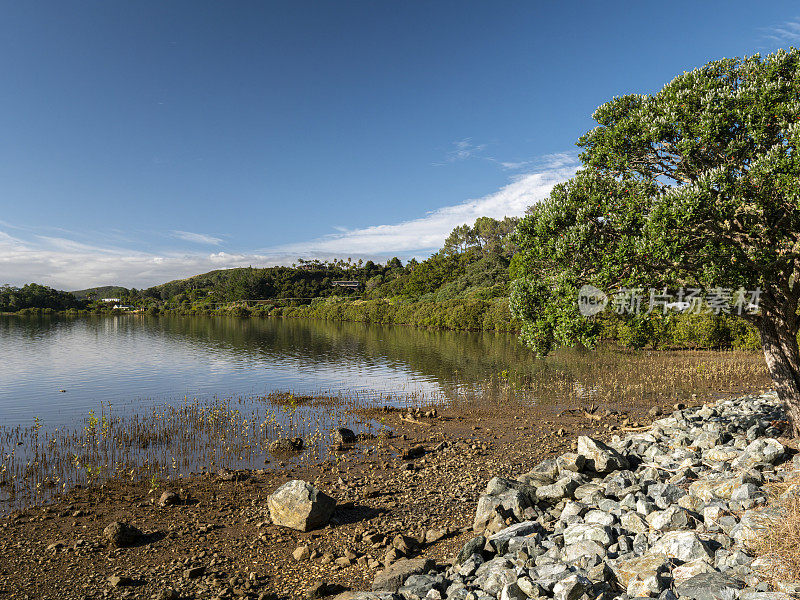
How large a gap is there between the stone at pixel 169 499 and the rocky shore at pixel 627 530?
7084 millimetres

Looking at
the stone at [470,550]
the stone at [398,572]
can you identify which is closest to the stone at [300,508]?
the stone at [398,572]

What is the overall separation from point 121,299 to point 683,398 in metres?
218

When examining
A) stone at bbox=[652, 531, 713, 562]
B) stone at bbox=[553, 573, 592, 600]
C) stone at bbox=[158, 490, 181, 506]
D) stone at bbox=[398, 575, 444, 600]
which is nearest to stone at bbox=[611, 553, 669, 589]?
stone at bbox=[652, 531, 713, 562]

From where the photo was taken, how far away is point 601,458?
13.0m

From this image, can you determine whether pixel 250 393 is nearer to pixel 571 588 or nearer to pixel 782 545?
pixel 571 588

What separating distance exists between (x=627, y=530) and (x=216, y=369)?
37409 millimetres

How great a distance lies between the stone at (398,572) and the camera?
8883 millimetres

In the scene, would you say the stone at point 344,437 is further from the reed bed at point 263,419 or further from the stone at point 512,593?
the stone at point 512,593

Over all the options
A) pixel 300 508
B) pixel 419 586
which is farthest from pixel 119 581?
pixel 419 586

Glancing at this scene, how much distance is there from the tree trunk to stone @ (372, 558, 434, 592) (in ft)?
38.0

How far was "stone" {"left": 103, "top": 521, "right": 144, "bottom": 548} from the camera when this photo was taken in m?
10.9

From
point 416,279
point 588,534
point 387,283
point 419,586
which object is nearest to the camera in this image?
point 419,586

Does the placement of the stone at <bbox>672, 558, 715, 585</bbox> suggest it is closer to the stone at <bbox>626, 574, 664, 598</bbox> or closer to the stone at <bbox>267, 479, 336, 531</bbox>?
the stone at <bbox>626, 574, 664, 598</bbox>

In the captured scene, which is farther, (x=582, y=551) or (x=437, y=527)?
(x=437, y=527)
